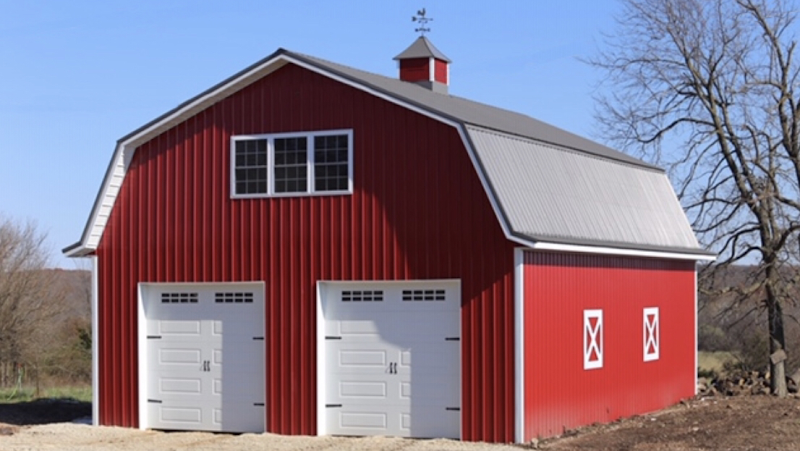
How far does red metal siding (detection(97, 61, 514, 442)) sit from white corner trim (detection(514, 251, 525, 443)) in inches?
4.3

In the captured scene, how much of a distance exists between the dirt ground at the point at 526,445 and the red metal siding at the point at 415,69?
316 inches

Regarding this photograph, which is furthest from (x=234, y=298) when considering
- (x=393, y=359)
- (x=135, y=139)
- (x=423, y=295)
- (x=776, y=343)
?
(x=776, y=343)

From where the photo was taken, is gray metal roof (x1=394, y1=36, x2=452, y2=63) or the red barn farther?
gray metal roof (x1=394, y1=36, x2=452, y2=63)

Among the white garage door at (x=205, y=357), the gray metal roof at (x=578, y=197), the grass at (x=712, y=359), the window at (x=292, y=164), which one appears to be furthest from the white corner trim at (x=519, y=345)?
the grass at (x=712, y=359)

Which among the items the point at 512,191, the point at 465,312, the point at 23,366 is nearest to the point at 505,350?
the point at 465,312

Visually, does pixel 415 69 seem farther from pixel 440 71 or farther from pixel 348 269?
pixel 348 269

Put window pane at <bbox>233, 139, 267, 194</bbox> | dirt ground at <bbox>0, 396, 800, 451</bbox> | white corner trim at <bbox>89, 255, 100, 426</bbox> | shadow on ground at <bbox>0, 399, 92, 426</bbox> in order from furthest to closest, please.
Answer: shadow on ground at <bbox>0, 399, 92, 426</bbox>
white corner trim at <bbox>89, 255, 100, 426</bbox>
window pane at <bbox>233, 139, 267, 194</bbox>
dirt ground at <bbox>0, 396, 800, 451</bbox>

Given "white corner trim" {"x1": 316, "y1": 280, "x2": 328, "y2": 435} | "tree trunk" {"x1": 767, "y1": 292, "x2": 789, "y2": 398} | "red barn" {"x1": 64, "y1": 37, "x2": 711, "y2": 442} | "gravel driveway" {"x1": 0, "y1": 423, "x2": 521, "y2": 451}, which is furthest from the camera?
"tree trunk" {"x1": 767, "y1": 292, "x2": 789, "y2": 398}

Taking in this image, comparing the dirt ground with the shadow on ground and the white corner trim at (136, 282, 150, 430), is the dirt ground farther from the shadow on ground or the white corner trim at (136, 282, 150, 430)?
the white corner trim at (136, 282, 150, 430)

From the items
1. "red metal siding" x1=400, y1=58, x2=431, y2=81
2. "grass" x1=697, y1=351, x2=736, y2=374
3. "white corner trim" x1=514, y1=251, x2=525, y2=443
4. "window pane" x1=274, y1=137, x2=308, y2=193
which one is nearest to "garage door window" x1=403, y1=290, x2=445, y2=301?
"white corner trim" x1=514, y1=251, x2=525, y2=443

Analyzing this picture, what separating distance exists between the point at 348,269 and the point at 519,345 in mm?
3068

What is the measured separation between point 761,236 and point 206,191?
15498 mm

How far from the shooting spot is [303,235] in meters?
21.0

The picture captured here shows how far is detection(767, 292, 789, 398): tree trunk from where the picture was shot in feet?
97.8
